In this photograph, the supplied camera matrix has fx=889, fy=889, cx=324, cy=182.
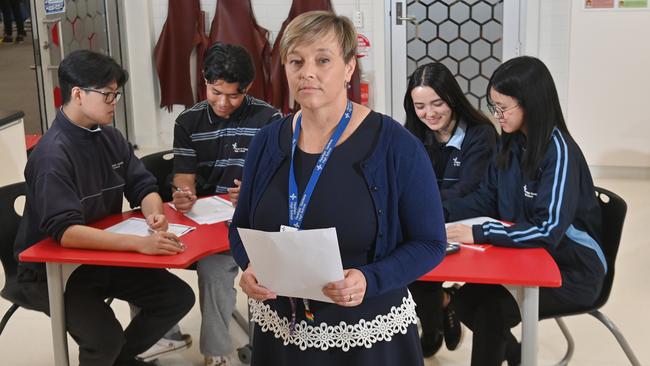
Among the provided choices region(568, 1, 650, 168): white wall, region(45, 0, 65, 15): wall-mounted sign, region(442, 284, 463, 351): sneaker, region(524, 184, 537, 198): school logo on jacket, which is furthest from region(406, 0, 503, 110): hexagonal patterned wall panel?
region(524, 184, 537, 198): school logo on jacket

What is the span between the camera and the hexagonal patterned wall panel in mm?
6652

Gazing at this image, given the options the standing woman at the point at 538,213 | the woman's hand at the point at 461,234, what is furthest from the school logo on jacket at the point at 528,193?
the woman's hand at the point at 461,234

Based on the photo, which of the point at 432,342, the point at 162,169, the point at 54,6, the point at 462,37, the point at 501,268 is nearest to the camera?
the point at 501,268

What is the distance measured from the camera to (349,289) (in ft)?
6.21

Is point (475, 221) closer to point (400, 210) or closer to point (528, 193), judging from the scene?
point (528, 193)

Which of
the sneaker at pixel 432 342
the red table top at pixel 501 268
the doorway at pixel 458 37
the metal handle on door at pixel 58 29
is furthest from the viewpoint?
the doorway at pixel 458 37

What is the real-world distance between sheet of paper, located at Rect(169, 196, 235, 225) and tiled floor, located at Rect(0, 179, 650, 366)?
24.3 inches

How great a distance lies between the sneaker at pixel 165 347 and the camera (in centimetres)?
358

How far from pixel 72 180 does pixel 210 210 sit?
1.83 feet

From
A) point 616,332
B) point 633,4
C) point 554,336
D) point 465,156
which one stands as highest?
point 633,4

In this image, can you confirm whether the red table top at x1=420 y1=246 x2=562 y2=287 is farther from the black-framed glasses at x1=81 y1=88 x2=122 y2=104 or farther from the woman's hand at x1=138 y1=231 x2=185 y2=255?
the black-framed glasses at x1=81 y1=88 x2=122 y2=104

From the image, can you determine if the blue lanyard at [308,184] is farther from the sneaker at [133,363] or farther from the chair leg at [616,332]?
the sneaker at [133,363]

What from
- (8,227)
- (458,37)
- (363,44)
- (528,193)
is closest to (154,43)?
(363,44)

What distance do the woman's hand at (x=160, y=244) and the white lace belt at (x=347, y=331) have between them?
87 cm
